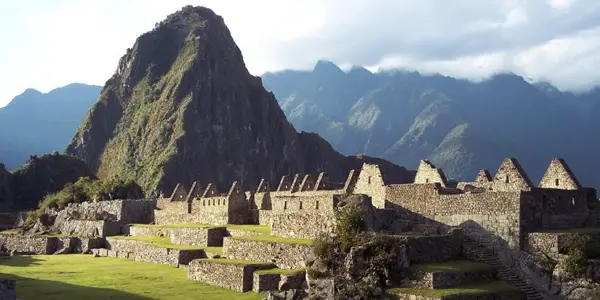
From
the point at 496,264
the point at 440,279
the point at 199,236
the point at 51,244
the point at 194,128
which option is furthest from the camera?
the point at 194,128

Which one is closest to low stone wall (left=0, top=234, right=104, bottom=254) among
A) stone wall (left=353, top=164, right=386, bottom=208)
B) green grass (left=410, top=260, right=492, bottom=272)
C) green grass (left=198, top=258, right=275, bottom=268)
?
green grass (left=198, top=258, right=275, bottom=268)

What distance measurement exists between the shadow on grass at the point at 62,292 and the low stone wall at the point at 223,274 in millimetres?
3778

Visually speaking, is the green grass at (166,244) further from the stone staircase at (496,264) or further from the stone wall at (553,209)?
the stone wall at (553,209)

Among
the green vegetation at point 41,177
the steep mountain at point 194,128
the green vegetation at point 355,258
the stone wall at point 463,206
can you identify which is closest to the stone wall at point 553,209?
the stone wall at point 463,206

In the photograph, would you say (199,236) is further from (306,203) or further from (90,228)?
(90,228)

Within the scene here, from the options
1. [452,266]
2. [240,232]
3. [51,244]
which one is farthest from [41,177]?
[452,266]

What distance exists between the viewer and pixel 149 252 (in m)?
38.3

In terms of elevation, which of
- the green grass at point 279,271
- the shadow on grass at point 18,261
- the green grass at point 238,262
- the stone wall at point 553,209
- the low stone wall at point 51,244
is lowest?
the shadow on grass at point 18,261

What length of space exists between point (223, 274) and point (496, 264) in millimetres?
11484

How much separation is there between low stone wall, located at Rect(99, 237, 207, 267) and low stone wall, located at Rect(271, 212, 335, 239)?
5.92 m

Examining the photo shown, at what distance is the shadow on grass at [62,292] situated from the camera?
25062 millimetres

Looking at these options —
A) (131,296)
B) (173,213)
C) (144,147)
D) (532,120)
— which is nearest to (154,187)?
(144,147)

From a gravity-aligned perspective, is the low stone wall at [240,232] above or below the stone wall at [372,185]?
below

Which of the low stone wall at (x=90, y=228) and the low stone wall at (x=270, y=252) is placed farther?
the low stone wall at (x=90, y=228)
